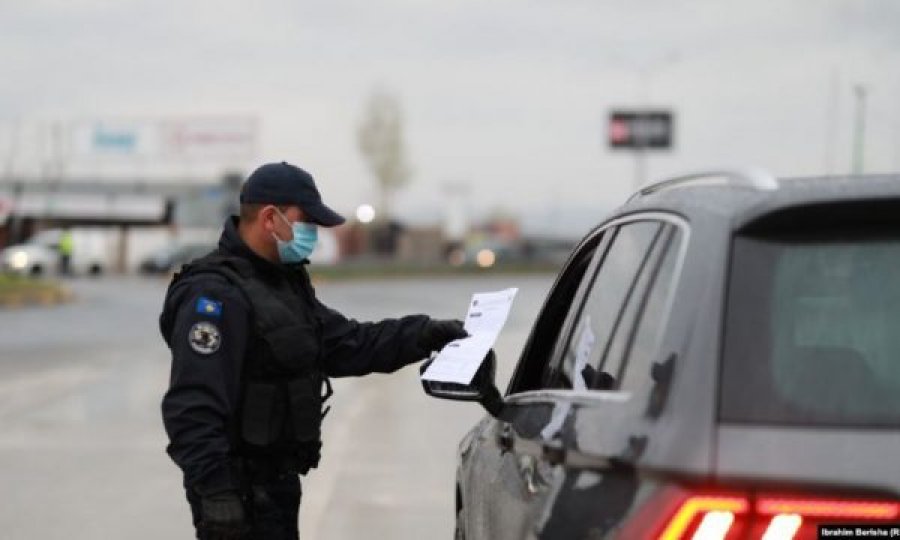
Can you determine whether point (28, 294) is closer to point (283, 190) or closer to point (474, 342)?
point (283, 190)

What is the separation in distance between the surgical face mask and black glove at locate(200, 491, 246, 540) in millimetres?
772

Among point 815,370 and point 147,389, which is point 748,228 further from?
point 147,389

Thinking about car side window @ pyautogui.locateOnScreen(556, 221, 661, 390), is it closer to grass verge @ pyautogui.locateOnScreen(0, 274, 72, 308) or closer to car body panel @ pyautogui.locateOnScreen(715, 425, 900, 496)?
car body panel @ pyautogui.locateOnScreen(715, 425, 900, 496)

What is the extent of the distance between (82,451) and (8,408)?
9.84 feet

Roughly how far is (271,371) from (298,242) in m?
0.39

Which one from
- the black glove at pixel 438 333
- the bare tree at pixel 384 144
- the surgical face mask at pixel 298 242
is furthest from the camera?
the bare tree at pixel 384 144

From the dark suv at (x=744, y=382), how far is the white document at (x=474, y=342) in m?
0.85

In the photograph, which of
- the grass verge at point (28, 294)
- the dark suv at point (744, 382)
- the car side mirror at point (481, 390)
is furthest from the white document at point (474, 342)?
the grass verge at point (28, 294)

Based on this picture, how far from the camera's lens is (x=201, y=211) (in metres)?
78.5

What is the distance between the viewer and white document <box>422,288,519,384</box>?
409cm

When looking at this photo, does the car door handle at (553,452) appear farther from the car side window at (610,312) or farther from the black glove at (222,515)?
the black glove at (222,515)

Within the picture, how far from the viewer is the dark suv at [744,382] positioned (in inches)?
95.9

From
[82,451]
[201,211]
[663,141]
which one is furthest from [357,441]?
[663,141]

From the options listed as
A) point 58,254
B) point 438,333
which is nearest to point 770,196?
point 438,333
